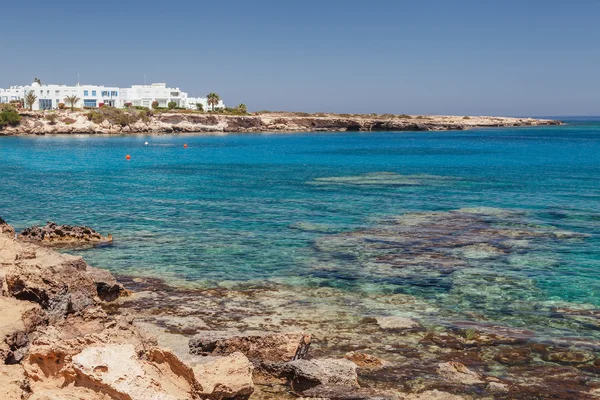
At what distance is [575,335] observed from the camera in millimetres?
14438

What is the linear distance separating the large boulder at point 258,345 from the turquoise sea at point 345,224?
238 inches

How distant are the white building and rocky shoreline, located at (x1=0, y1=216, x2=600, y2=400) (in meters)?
Answer: 168

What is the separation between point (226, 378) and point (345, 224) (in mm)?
19944

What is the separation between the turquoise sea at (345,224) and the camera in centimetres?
1891

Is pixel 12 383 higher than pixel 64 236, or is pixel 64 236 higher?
pixel 12 383

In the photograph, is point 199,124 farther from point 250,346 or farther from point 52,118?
point 250,346

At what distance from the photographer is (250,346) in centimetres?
1211

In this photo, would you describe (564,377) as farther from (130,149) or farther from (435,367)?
(130,149)

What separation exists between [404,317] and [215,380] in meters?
7.48

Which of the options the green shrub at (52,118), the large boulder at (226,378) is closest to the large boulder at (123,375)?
the large boulder at (226,378)

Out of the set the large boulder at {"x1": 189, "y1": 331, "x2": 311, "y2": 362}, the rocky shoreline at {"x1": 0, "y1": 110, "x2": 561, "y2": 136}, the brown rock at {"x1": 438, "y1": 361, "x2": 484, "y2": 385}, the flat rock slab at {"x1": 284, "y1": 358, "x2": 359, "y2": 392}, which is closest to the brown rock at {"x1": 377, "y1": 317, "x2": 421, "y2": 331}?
the brown rock at {"x1": 438, "y1": 361, "x2": 484, "y2": 385}

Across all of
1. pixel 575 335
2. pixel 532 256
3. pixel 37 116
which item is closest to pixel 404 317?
pixel 575 335

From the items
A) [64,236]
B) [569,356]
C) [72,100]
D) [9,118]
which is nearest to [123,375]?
[569,356]

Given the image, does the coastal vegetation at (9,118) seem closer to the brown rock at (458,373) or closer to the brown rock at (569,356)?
the brown rock at (458,373)
